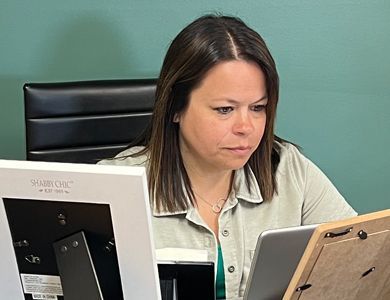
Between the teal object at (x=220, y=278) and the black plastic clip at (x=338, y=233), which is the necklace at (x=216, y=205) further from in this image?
the black plastic clip at (x=338, y=233)

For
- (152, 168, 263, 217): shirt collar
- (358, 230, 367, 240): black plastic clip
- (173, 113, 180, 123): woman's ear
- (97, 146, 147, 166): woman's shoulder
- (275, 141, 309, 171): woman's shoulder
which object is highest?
(173, 113, 180, 123): woman's ear

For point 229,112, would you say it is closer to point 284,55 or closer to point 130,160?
point 130,160

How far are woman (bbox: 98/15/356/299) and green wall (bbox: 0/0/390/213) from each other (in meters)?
0.46

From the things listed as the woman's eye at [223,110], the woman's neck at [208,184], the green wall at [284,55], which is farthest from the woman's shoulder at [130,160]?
the green wall at [284,55]

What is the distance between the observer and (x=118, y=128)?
158 cm

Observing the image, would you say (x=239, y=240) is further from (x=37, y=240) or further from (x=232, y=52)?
(x=37, y=240)

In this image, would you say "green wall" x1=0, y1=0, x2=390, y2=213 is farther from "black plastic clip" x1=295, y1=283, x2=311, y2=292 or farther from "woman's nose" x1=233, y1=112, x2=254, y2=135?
"black plastic clip" x1=295, y1=283, x2=311, y2=292

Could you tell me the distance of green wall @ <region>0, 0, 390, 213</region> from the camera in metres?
1.79

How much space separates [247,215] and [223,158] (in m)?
0.18

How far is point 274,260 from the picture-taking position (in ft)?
3.30

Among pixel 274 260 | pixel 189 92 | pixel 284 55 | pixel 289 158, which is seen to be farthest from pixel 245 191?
pixel 284 55

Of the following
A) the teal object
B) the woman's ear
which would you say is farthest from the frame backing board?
the woman's ear

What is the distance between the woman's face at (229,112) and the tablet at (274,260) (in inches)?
12.2

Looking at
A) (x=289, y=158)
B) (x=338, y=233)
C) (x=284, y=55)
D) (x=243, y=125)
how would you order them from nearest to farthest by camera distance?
(x=338, y=233)
(x=243, y=125)
(x=289, y=158)
(x=284, y=55)
